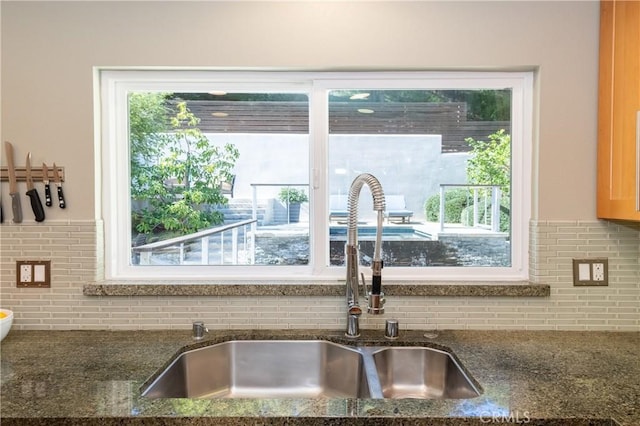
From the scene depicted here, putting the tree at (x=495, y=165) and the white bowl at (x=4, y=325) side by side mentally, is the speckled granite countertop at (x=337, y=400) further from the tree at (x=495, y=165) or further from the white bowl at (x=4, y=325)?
the tree at (x=495, y=165)

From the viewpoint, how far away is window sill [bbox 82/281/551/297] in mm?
1633

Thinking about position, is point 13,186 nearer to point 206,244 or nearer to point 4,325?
point 4,325

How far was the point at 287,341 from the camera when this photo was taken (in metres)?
1.59

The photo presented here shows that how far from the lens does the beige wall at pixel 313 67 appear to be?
1627 millimetres

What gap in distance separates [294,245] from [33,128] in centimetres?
114

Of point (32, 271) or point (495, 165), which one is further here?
point (495, 165)

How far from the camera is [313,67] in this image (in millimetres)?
1659

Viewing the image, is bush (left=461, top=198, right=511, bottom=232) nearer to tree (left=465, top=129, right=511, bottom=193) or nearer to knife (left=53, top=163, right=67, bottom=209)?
tree (left=465, top=129, right=511, bottom=193)

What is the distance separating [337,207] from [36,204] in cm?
119

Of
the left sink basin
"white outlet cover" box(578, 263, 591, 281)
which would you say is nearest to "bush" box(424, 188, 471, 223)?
"white outlet cover" box(578, 263, 591, 281)

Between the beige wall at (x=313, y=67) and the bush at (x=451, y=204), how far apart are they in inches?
11.3

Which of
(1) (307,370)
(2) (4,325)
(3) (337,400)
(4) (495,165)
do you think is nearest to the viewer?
(3) (337,400)

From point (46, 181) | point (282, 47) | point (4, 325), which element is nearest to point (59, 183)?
point (46, 181)

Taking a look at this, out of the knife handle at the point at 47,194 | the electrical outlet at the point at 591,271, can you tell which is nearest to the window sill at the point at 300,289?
the electrical outlet at the point at 591,271
